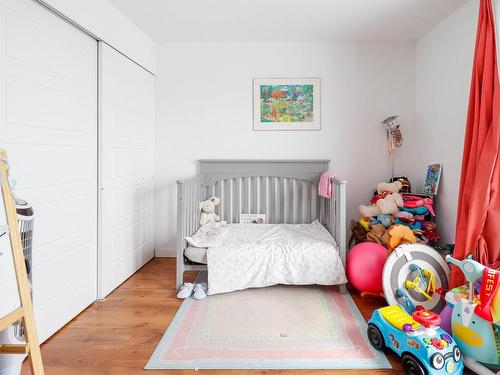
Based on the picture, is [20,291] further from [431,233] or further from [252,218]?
[431,233]

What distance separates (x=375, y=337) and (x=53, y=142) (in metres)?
2.06

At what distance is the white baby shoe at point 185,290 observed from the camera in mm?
2285

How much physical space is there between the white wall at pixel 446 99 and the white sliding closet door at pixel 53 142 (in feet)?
8.65

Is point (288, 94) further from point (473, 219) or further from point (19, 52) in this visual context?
point (19, 52)

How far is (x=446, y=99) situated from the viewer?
2.51m

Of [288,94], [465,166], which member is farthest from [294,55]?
[465,166]

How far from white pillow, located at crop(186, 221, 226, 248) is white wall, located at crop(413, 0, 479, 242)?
184 cm

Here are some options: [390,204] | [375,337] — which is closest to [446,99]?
[390,204]

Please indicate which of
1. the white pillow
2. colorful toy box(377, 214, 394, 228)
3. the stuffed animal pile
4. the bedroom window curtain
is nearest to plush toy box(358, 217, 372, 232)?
the stuffed animal pile

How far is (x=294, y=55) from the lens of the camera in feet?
10.2

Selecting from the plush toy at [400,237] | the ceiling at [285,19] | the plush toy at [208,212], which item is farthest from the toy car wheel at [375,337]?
the ceiling at [285,19]

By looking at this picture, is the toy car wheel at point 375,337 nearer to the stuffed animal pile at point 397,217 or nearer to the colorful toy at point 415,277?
the colorful toy at point 415,277

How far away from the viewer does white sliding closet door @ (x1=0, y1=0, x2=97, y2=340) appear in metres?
1.52

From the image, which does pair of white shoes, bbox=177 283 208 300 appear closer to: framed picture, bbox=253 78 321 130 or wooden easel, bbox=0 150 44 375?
wooden easel, bbox=0 150 44 375
